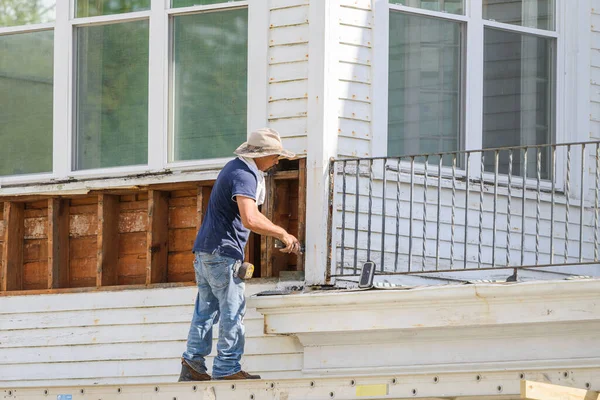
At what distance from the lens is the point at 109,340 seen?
1091 cm

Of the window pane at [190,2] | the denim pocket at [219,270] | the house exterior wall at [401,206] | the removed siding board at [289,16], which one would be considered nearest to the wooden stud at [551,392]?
the denim pocket at [219,270]

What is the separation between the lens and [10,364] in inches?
444

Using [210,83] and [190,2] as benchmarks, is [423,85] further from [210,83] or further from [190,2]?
[190,2]

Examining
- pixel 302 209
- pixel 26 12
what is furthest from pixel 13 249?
pixel 302 209

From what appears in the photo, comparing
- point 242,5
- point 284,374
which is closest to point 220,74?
point 242,5

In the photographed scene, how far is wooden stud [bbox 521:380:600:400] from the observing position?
23.0ft

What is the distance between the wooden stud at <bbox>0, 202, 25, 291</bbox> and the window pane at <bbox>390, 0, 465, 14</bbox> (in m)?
3.72

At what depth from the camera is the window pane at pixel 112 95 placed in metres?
11.3

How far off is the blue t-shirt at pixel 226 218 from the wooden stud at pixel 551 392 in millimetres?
2712

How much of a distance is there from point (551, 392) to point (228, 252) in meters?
2.80

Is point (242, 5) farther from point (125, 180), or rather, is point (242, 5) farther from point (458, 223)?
point (458, 223)

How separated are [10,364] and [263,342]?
232 centimetres

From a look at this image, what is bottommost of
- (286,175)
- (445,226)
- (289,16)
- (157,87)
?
(445,226)

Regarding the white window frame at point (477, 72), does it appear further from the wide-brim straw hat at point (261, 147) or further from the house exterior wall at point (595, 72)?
the wide-brim straw hat at point (261, 147)
